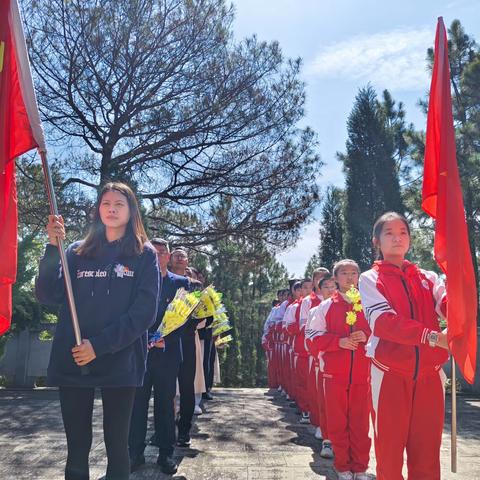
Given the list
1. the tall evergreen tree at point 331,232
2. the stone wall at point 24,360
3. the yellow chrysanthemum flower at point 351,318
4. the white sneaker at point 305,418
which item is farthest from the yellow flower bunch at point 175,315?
the tall evergreen tree at point 331,232

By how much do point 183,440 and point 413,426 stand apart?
9.88 ft

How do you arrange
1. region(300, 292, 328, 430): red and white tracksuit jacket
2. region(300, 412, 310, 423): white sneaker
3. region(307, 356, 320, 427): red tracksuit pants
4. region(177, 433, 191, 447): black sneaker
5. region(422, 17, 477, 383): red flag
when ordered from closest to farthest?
region(422, 17, 477, 383): red flag, region(300, 292, 328, 430): red and white tracksuit jacket, region(177, 433, 191, 447): black sneaker, region(307, 356, 320, 427): red tracksuit pants, region(300, 412, 310, 423): white sneaker

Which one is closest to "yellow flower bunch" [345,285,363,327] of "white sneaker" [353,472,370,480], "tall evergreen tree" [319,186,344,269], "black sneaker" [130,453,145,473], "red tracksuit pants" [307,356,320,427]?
"white sneaker" [353,472,370,480]

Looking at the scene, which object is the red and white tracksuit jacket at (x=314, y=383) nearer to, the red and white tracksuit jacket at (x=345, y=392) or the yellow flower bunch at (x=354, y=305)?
the red and white tracksuit jacket at (x=345, y=392)

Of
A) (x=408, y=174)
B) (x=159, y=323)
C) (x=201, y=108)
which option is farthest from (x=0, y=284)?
(x=408, y=174)

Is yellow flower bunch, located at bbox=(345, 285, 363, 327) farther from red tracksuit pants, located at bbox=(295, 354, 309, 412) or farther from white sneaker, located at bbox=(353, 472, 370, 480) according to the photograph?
red tracksuit pants, located at bbox=(295, 354, 309, 412)

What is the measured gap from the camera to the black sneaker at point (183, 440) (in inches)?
215

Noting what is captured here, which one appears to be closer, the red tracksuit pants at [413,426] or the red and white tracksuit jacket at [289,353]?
the red tracksuit pants at [413,426]

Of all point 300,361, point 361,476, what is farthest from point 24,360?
point 361,476

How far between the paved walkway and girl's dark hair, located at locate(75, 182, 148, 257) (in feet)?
7.35

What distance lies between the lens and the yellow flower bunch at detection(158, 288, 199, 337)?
4.52 m

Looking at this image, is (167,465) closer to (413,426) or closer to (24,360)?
(413,426)

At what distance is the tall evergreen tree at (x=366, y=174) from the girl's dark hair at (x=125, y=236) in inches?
775

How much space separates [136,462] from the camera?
4.54 meters
